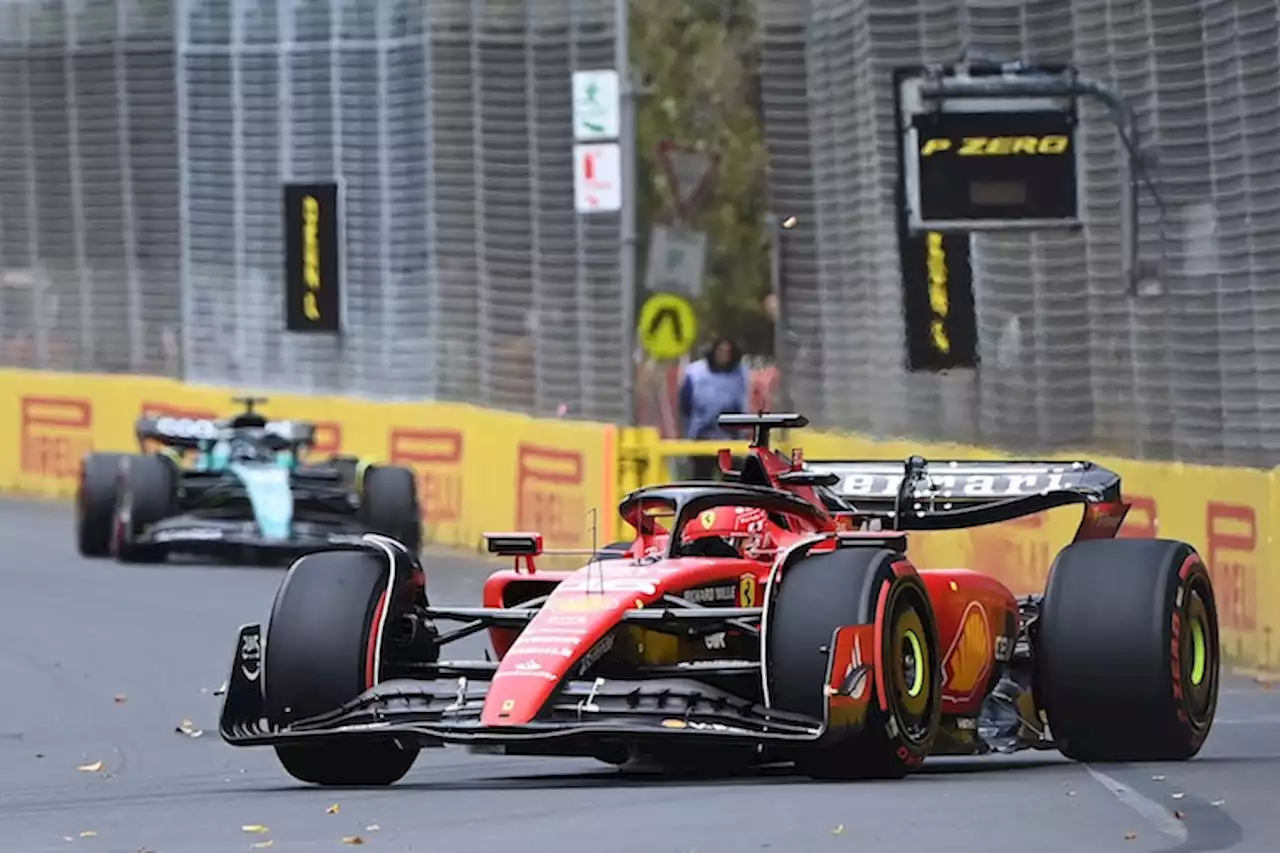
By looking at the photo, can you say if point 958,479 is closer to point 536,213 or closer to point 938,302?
point 938,302

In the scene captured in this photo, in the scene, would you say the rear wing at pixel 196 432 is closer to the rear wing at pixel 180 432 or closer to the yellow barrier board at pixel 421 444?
the rear wing at pixel 180 432

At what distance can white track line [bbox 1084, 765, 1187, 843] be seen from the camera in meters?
9.04

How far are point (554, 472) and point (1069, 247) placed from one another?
597cm

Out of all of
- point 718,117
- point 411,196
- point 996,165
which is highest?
point 718,117

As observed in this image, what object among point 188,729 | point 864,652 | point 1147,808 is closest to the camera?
point 1147,808

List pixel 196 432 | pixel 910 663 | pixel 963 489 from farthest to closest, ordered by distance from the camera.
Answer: pixel 196 432, pixel 963 489, pixel 910 663

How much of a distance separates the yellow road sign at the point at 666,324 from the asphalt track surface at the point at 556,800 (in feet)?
24.4

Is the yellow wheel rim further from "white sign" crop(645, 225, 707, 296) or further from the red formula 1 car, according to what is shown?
"white sign" crop(645, 225, 707, 296)

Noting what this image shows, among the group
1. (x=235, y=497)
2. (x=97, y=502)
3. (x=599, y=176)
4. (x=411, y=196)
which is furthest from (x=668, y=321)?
(x=411, y=196)

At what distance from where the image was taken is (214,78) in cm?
3058

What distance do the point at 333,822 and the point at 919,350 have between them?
12.0 meters

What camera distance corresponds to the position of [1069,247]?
19500 millimetres

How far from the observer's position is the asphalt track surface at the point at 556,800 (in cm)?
883

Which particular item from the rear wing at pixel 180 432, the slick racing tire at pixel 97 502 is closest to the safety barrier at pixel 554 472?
the rear wing at pixel 180 432
